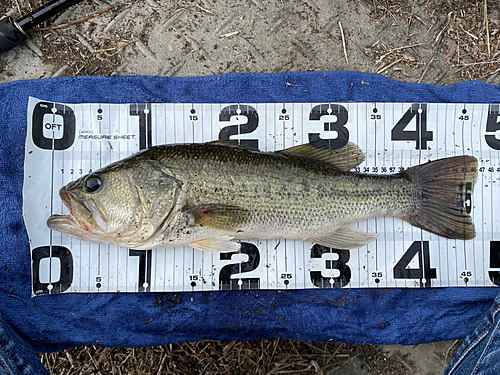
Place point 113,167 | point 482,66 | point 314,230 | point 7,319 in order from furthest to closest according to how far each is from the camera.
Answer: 1. point 482,66
2. point 7,319
3. point 314,230
4. point 113,167

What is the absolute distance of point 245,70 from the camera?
12.7 ft

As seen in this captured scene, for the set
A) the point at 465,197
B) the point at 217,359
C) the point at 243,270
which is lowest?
the point at 217,359

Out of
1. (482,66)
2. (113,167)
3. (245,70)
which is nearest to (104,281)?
(113,167)

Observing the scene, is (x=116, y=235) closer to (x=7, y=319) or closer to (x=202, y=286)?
(x=202, y=286)

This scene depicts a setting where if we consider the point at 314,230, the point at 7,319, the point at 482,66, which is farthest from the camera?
the point at 482,66

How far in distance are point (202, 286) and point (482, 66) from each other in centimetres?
404

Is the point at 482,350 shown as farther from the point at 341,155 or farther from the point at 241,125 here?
the point at 241,125

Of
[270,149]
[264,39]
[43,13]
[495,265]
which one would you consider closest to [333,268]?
[270,149]

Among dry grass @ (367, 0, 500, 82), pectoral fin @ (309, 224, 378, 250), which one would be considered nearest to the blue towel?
pectoral fin @ (309, 224, 378, 250)

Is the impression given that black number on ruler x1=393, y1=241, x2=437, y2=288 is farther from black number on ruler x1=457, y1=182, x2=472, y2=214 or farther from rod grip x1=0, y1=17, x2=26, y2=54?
rod grip x1=0, y1=17, x2=26, y2=54

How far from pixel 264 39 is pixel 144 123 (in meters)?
1.69

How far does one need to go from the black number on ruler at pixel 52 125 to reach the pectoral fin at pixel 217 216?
1746mm

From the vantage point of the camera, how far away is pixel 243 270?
3.56 m

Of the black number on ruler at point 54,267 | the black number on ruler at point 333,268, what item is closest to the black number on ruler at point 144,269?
the black number on ruler at point 54,267
